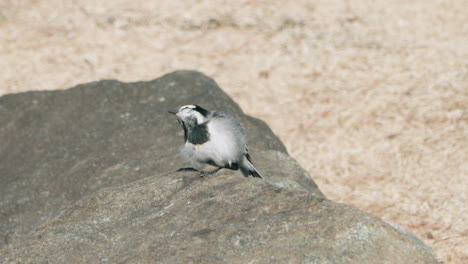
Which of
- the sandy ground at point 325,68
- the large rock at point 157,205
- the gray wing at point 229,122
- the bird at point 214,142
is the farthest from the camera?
the sandy ground at point 325,68

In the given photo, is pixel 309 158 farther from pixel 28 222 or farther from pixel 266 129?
pixel 28 222

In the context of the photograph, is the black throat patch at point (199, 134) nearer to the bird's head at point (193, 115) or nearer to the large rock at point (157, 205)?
the bird's head at point (193, 115)

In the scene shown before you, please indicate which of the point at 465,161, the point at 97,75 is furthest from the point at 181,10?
the point at 465,161

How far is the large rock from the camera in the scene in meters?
4.69

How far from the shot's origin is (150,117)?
9.73 metres

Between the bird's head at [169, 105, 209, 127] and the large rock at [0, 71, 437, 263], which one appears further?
the bird's head at [169, 105, 209, 127]

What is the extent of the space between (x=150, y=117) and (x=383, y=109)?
13.2 ft

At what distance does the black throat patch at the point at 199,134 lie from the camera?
697cm

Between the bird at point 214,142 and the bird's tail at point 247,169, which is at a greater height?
the bird at point 214,142

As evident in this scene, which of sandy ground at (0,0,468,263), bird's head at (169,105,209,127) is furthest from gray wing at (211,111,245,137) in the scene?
sandy ground at (0,0,468,263)

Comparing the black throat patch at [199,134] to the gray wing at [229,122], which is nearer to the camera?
the black throat patch at [199,134]

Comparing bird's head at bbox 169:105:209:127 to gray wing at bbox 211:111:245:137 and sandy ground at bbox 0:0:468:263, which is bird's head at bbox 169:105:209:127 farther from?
sandy ground at bbox 0:0:468:263

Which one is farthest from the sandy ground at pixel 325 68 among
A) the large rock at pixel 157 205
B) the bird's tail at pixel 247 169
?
the bird's tail at pixel 247 169

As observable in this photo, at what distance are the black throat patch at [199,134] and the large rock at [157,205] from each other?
16.9 inches
